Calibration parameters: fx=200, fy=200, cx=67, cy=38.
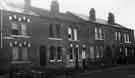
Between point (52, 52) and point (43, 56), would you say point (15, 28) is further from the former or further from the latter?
point (52, 52)

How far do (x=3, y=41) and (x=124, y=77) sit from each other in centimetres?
1269

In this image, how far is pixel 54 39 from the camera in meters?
25.8

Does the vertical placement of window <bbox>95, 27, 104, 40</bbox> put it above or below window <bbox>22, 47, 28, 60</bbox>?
above

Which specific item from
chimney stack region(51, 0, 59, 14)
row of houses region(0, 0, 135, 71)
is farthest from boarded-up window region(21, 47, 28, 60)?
chimney stack region(51, 0, 59, 14)

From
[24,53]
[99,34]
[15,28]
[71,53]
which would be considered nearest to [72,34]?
[71,53]

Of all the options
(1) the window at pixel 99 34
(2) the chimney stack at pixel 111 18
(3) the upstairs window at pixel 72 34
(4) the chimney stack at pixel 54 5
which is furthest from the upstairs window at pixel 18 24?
(2) the chimney stack at pixel 111 18

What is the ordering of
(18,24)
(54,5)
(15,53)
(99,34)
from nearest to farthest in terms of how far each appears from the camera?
(15,53) → (18,24) → (54,5) → (99,34)

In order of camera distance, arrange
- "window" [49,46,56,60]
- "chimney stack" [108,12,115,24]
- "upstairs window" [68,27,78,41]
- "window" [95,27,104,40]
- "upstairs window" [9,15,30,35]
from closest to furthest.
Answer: "upstairs window" [9,15,30,35], "window" [49,46,56,60], "upstairs window" [68,27,78,41], "window" [95,27,104,40], "chimney stack" [108,12,115,24]

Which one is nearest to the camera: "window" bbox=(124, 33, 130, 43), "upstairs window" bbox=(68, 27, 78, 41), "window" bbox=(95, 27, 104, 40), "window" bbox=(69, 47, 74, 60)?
"window" bbox=(69, 47, 74, 60)

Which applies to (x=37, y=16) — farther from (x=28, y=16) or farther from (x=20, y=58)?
(x=20, y=58)

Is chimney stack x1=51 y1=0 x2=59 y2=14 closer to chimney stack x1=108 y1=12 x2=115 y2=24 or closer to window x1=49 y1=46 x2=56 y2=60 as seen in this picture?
window x1=49 y1=46 x2=56 y2=60

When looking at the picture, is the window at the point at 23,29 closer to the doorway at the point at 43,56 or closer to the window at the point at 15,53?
the window at the point at 15,53

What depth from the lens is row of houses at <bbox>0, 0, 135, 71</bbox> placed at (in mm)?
21484

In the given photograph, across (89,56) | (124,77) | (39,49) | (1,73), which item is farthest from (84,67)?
(1,73)
